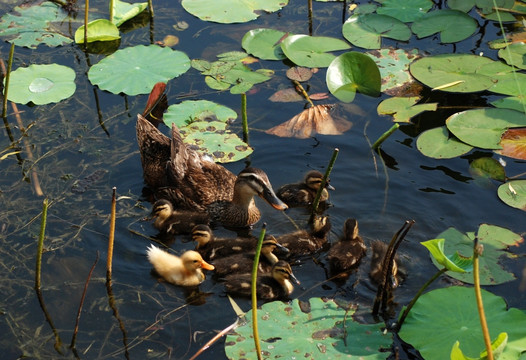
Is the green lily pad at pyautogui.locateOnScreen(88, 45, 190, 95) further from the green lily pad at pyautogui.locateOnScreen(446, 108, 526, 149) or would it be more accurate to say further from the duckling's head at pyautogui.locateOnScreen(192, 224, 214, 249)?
the green lily pad at pyautogui.locateOnScreen(446, 108, 526, 149)

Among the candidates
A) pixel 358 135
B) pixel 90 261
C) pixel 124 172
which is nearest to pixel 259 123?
pixel 358 135

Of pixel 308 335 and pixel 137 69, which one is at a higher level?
pixel 137 69

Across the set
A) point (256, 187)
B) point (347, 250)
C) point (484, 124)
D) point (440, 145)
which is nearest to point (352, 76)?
point (440, 145)

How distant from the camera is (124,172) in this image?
22.9ft

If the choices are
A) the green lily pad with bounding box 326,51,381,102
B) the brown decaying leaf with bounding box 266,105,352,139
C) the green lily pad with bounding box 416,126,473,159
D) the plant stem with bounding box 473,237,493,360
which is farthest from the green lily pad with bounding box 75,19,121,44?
the plant stem with bounding box 473,237,493,360

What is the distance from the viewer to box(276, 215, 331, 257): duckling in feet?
19.8

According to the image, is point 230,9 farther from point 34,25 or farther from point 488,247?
point 488,247

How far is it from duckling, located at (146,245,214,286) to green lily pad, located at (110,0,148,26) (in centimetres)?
406

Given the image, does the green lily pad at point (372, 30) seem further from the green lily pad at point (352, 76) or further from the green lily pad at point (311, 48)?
the green lily pad at point (352, 76)

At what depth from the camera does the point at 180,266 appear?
5652 mm

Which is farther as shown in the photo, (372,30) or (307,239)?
(372,30)

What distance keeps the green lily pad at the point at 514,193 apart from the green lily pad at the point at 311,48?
2.55 meters

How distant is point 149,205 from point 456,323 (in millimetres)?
3008

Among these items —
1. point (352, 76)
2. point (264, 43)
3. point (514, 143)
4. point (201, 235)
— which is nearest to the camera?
point (201, 235)
